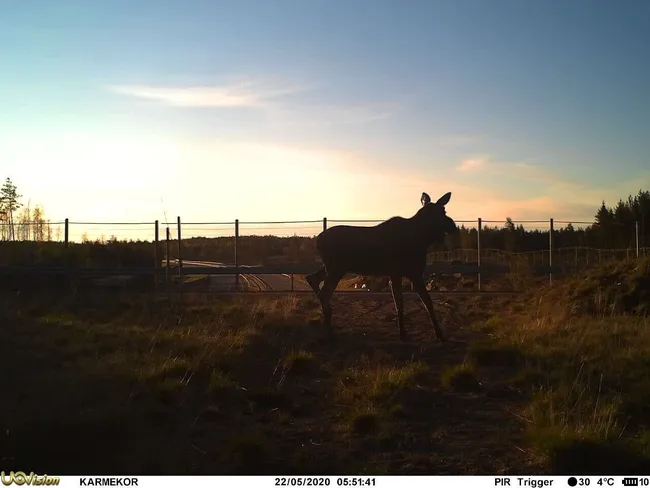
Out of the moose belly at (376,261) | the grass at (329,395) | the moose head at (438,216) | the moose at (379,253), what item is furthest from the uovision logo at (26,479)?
the moose head at (438,216)

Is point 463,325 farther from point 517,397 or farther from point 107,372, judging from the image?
point 107,372

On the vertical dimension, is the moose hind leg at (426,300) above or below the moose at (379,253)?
below

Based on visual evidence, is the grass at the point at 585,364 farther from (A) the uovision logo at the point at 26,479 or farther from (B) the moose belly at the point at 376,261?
(A) the uovision logo at the point at 26,479

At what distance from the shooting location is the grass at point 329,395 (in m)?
4.69

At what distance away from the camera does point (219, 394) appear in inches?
259

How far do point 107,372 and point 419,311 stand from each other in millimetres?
8469

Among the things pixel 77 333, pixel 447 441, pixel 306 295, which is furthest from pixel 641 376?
pixel 306 295

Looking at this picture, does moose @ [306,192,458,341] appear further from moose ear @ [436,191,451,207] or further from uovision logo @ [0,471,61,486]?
uovision logo @ [0,471,61,486]

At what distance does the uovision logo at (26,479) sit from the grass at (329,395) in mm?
156

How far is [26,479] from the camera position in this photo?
4.25 m

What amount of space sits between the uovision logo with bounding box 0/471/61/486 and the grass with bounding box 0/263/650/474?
156 mm

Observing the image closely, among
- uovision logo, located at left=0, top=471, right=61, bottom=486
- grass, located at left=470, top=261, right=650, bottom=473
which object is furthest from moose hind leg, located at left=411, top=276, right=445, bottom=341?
uovision logo, located at left=0, top=471, right=61, bottom=486

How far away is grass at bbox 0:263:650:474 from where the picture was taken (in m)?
4.69

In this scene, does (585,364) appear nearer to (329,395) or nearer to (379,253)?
(329,395)
